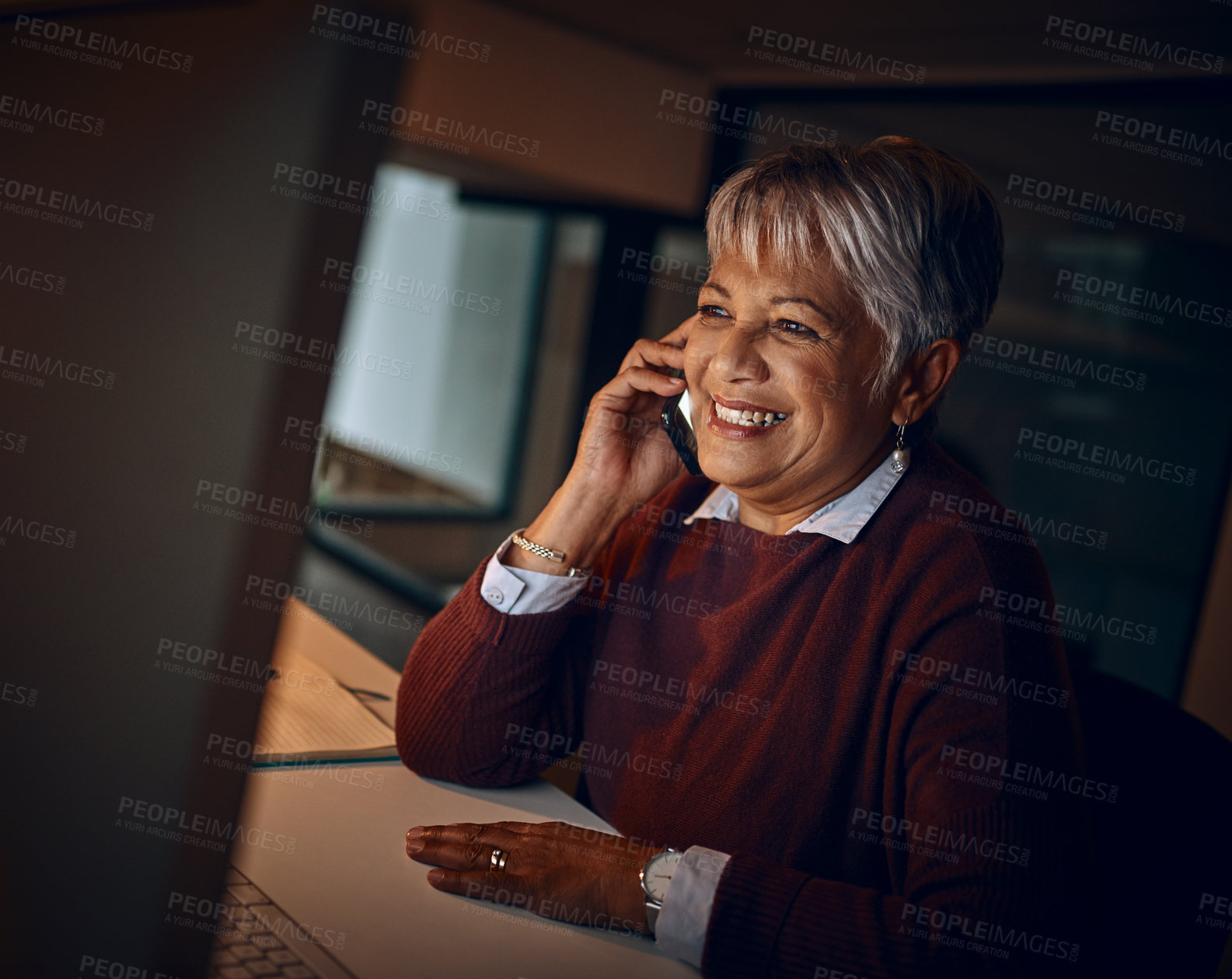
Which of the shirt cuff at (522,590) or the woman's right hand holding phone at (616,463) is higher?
the woman's right hand holding phone at (616,463)

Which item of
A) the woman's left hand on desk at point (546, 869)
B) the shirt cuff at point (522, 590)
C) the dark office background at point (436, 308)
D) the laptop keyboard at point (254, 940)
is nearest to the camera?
the dark office background at point (436, 308)

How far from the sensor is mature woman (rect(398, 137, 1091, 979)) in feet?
3.37

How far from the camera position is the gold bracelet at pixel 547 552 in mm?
1454

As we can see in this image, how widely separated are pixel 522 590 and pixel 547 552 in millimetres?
75

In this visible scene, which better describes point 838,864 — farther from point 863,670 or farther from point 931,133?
point 931,133

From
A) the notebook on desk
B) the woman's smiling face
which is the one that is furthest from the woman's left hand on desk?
the woman's smiling face

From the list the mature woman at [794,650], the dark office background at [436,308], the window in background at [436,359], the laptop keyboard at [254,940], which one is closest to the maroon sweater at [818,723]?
the mature woman at [794,650]

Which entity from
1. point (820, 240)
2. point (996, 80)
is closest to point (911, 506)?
point (820, 240)

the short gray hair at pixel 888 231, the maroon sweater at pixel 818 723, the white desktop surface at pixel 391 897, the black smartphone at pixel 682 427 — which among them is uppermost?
the short gray hair at pixel 888 231

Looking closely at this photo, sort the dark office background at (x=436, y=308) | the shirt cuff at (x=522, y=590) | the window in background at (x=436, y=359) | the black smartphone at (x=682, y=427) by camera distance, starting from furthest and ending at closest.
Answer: the window in background at (x=436, y=359) < the black smartphone at (x=682, y=427) < the shirt cuff at (x=522, y=590) < the dark office background at (x=436, y=308)

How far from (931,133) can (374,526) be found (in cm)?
338

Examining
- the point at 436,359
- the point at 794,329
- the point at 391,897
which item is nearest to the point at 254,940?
the point at 391,897

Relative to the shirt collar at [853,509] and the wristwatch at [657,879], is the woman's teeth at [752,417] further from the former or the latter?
the wristwatch at [657,879]

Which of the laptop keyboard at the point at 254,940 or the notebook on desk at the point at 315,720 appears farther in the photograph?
the notebook on desk at the point at 315,720
